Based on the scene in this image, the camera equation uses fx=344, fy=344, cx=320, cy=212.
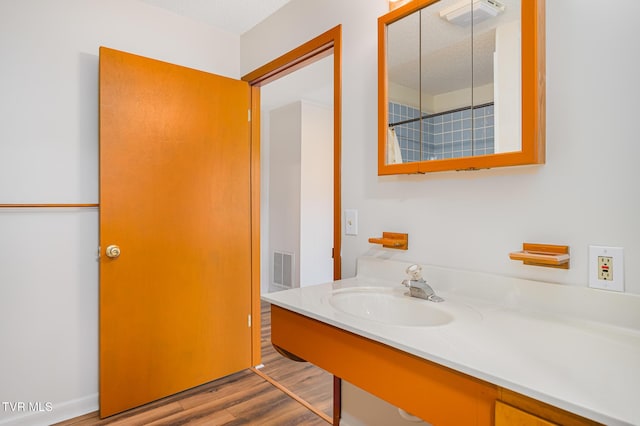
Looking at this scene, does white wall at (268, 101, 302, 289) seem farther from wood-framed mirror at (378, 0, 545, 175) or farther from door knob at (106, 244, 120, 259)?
wood-framed mirror at (378, 0, 545, 175)

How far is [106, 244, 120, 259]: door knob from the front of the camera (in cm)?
190

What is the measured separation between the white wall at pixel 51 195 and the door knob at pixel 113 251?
0.61 feet

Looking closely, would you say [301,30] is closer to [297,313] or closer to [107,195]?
[107,195]

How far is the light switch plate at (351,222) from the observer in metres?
1.71

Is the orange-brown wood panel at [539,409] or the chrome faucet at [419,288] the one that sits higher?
the chrome faucet at [419,288]

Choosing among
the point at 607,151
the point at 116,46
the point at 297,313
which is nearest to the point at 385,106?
the point at 607,151

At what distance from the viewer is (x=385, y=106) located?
1.51 metres

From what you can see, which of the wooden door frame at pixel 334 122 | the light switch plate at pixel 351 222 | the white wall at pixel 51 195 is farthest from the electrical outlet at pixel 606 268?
the white wall at pixel 51 195

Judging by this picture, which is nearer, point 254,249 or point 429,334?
point 429,334

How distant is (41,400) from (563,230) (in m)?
2.55

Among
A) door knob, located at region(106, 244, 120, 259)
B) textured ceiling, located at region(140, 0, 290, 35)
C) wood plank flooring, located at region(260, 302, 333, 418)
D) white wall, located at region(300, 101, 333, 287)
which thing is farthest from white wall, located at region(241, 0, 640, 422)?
white wall, located at region(300, 101, 333, 287)

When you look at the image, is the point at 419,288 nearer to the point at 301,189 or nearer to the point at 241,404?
the point at 241,404

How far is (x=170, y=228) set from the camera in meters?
2.13

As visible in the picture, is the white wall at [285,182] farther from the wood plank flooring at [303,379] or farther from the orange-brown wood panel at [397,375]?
the orange-brown wood panel at [397,375]
